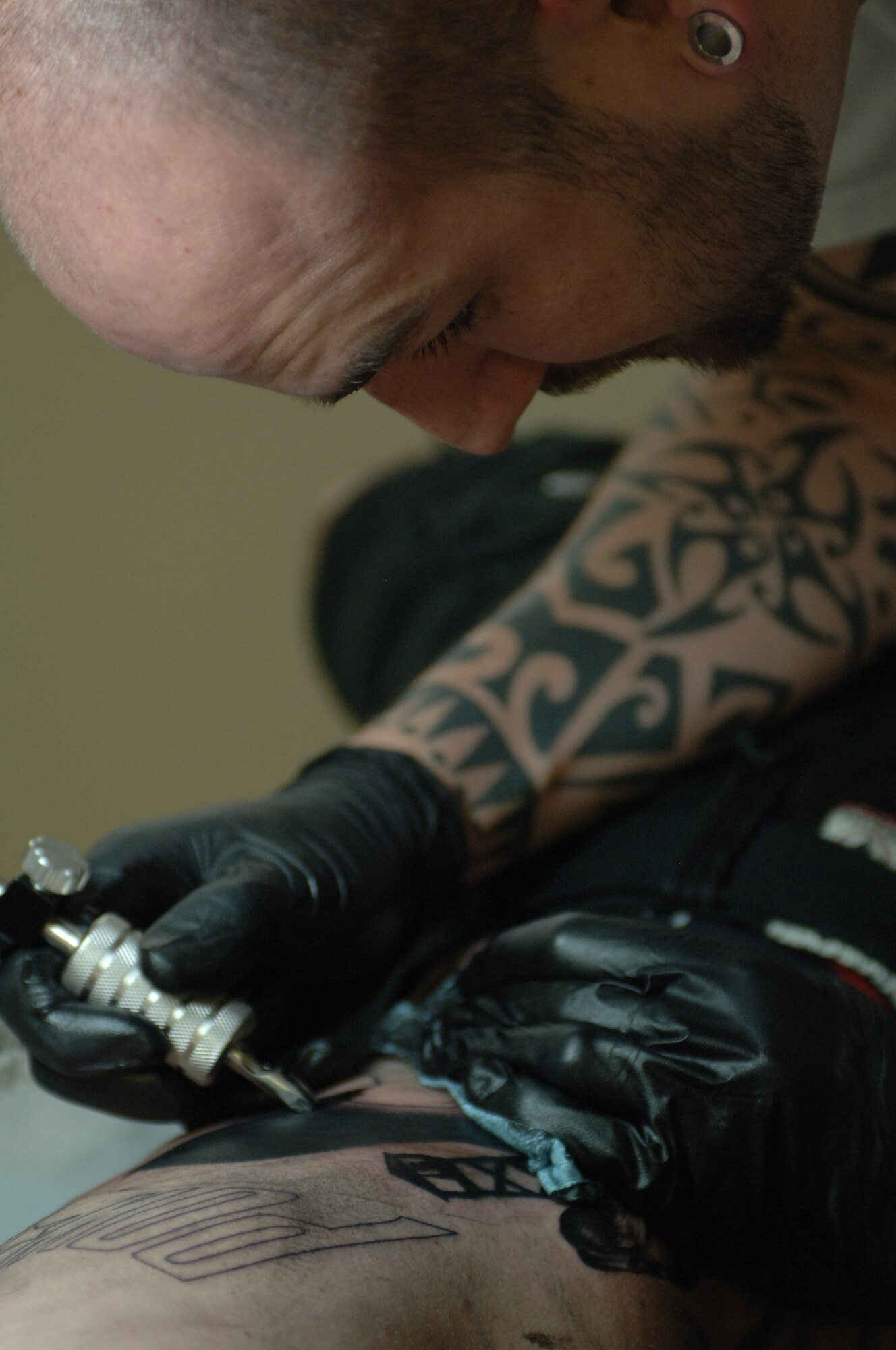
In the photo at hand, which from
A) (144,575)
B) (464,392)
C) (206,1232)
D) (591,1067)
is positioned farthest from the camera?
(144,575)

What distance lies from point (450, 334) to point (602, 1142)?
0.41 meters

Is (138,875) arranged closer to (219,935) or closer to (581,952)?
(219,935)

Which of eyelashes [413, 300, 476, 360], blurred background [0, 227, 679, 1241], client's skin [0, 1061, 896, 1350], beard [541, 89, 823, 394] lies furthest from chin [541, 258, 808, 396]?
blurred background [0, 227, 679, 1241]

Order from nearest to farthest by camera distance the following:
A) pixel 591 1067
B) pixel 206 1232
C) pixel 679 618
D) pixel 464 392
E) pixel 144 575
A: 1. pixel 206 1232
2. pixel 591 1067
3. pixel 464 392
4. pixel 679 618
5. pixel 144 575

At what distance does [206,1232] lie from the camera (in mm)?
474

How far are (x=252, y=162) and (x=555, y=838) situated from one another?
0.55 m

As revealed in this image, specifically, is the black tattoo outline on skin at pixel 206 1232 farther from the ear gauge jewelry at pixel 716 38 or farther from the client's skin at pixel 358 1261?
the ear gauge jewelry at pixel 716 38

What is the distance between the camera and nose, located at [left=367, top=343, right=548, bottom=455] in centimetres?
67

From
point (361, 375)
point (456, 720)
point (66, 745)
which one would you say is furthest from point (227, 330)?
point (66, 745)

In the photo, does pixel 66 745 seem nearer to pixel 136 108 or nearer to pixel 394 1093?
pixel 394 1093

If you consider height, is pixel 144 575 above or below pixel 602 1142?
above

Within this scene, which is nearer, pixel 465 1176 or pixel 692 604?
pixel 465 1176

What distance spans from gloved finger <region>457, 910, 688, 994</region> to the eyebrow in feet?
1.01

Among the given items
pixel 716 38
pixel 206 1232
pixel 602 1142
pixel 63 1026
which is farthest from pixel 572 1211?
pixel 716 38
